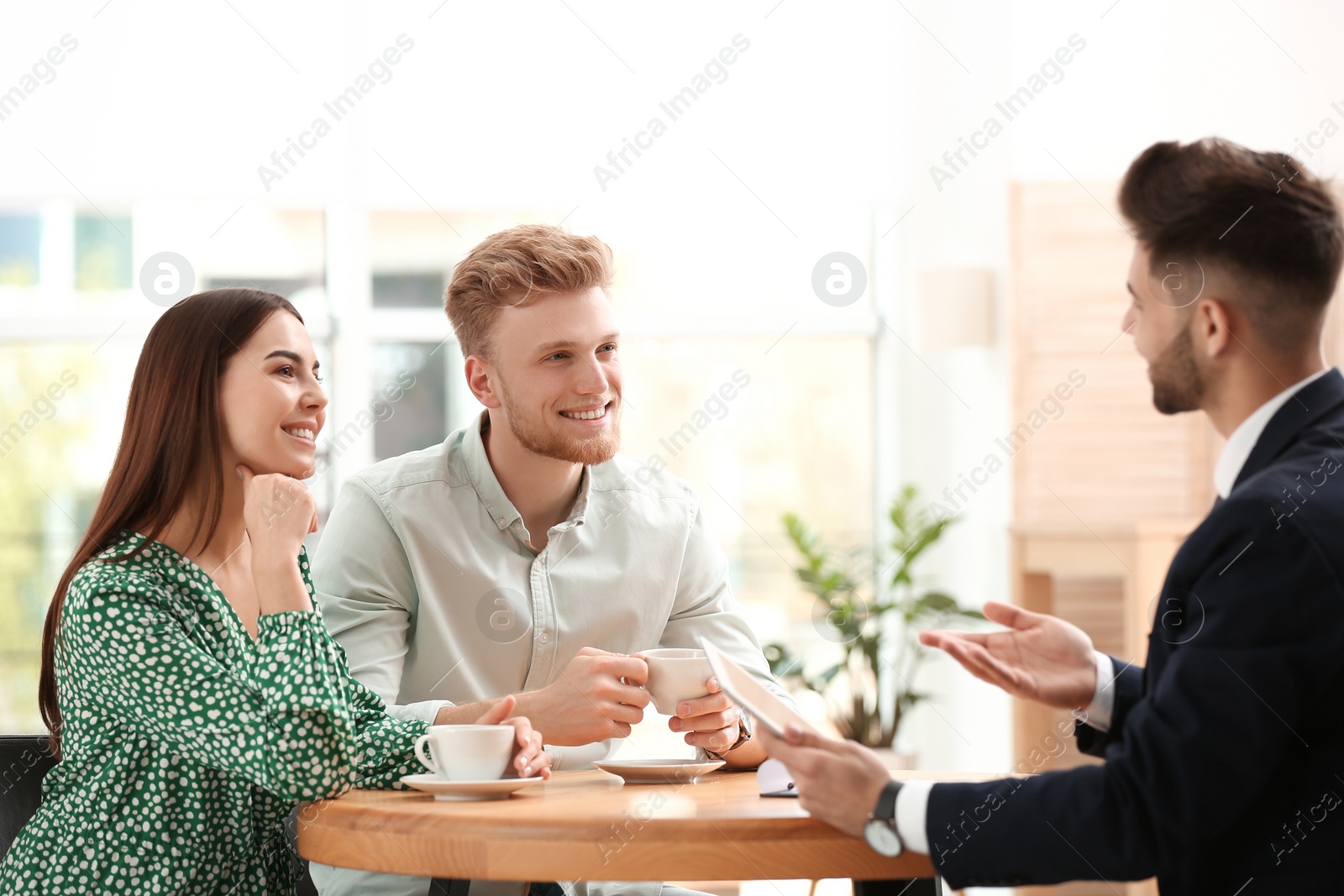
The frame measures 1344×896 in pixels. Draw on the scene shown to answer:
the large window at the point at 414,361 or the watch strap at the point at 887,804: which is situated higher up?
the large window at the point at 414,361

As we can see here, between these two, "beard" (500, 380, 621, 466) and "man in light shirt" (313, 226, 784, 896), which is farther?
"beard" (500, 380, 621, 466)

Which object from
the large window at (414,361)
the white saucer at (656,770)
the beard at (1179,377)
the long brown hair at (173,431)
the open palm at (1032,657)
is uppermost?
the large window at (414,361)

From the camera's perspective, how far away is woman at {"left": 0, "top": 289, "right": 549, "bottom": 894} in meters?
1.46

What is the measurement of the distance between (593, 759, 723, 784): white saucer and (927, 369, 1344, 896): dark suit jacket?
46 cm

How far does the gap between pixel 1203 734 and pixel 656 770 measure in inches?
28.0

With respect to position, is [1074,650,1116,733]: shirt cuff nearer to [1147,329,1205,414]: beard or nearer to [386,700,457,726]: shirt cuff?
[1147,329,1205,414]: beard

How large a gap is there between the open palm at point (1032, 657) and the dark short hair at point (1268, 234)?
0.42 meters

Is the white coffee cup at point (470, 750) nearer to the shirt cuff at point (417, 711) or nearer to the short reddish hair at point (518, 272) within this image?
the shirt cuff at point (417, 711)

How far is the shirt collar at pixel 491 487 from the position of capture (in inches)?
82.6

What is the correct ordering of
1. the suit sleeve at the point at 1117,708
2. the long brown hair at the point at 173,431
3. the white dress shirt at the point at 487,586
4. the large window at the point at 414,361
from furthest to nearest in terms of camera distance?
the large window at the point at 414,361
the white dress shirt at the point at 487,586
the long brown hair at the point at 173,431
the suit sleeve at the point at 1117,708

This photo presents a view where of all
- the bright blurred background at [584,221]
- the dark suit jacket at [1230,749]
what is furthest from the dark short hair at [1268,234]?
the bright blurred background at [584,221]

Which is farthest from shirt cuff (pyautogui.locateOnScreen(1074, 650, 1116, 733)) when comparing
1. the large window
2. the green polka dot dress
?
the large window

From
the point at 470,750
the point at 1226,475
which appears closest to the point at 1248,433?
the point at 1226,475

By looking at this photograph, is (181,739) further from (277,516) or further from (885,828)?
(885,828)
